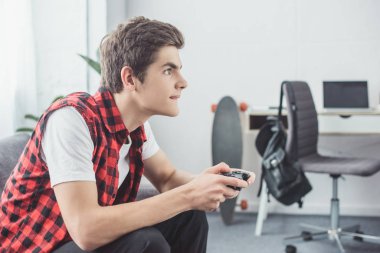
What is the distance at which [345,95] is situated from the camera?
355 cm

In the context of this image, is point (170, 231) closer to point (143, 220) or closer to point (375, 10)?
point (143, 220)

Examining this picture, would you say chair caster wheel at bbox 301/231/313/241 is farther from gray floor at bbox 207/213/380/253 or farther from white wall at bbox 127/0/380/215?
white wall at bbox 127/0/380/215

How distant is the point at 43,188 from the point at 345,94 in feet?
8.58

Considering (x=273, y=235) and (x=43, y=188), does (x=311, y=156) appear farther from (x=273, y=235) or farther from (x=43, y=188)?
(x=43, y=188)

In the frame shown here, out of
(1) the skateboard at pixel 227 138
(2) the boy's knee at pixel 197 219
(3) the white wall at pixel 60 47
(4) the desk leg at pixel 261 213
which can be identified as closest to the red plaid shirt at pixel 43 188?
(2) the boy's knee at pixel 197 219

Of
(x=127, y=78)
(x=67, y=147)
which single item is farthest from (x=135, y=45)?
(x=67, y=147)

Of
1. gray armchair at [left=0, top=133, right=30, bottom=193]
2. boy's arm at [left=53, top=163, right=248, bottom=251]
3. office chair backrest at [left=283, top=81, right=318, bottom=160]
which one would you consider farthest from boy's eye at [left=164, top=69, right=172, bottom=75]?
office chair backrest at [left=283, top=81, right=318, bottom=160]

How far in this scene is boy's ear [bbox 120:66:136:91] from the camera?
147cm

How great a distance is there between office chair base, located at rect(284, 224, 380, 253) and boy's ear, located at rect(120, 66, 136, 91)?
1.88 meters

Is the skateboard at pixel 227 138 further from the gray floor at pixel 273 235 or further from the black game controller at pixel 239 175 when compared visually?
the black game controller at pixel 239 175

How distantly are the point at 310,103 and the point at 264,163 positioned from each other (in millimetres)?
465

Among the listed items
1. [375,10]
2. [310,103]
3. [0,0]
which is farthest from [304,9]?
[0,0]

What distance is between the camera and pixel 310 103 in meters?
3.18

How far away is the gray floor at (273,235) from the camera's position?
300 centimetres
